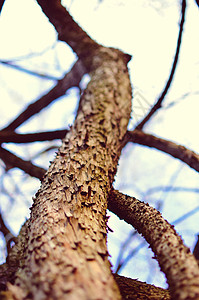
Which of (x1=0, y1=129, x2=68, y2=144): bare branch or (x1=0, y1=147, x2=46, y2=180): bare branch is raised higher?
(x1=0, y1=129, x2=68, y2=144): bare branch

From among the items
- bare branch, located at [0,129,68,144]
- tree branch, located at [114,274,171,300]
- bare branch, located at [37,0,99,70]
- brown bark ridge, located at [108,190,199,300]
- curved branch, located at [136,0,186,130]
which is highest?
bare branch, located at [37,0,99,70]

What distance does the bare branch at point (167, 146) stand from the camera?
1.69 meters

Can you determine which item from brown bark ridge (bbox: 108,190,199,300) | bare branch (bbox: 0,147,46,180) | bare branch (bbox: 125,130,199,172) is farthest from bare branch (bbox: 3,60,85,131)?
brown bark ridge (bbox: 108,190,199,300)

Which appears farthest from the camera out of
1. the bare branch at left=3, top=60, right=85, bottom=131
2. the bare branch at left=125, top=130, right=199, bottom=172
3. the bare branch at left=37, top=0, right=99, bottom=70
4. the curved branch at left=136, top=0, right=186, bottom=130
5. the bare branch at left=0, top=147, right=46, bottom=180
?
the bare branch at left=3, top=60, right=85, bottom=131

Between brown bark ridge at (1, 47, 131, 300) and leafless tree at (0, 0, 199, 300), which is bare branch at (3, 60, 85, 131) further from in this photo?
brown bark ridge at (1, 47, 131, 300)

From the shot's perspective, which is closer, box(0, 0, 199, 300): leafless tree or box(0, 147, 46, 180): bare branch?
box(0, 0, 199, 300): leafless tree

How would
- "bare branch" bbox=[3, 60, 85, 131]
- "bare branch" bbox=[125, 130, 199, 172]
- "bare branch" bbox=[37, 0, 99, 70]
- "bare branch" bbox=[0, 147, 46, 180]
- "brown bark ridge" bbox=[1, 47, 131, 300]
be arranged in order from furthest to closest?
"bare branch" bbox=[3, 60, 85, 131]
"bare branch" bbox=[0, 147, 46, 180]
"bare branch" bbox=[37, 0, 99, 70]
"bare branch" bbox=[125, 130, 199, 172]
"brown bark ridge" bbox=[1, 47, 131, 300]

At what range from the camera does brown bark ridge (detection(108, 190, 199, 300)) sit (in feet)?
2.23

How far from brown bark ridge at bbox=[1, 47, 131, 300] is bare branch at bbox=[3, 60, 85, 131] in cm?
94

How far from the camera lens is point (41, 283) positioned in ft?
2.19

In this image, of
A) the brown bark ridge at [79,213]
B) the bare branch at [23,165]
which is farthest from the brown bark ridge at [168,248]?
the bare branch at [23,165]

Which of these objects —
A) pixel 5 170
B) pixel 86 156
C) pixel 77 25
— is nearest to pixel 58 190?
pixel 86 156

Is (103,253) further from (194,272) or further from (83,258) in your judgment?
(194,272)

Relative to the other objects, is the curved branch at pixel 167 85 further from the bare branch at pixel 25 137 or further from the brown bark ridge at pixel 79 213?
the bare branch at pixel 25 137
